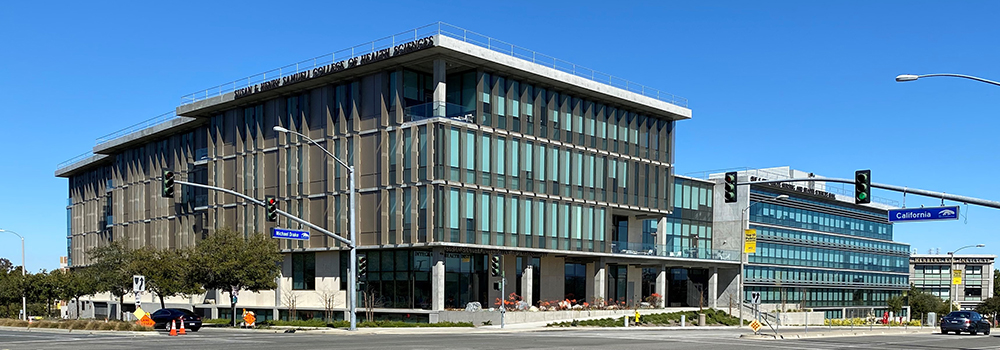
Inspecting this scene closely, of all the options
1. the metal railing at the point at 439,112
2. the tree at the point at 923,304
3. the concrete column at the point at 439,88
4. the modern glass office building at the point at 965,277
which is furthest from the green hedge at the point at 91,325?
the modern glass office building at the point at 965,277

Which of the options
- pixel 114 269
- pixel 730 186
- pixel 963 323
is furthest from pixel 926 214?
pixel 114 269

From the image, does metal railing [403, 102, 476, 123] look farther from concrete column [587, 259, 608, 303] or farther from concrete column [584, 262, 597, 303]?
concrete column [584, 262, 597, 303]

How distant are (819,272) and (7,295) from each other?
73279 mm

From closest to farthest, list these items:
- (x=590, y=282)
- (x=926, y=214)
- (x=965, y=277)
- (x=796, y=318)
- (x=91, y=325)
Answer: (x=926, y=214), (x=91, y=325), (x=590, y=282), (x=796, y=318), (x=965, y=277)

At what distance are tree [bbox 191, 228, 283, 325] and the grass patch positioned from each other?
16563 millimetres

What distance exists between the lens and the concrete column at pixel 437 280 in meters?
56.0

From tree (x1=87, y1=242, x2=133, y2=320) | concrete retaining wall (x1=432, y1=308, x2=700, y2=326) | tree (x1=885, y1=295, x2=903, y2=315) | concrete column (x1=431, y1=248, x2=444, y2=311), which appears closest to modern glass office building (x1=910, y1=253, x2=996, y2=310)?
tree (x1=885, y1=295, x2=903, y2=315)

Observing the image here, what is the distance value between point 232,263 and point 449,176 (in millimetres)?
12869

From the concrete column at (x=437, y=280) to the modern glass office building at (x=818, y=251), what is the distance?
35.3 meters

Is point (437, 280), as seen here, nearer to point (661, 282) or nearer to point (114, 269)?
point (661, 282)

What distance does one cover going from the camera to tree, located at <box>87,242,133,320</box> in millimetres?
66938

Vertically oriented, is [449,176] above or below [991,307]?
above

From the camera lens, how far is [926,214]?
110 feet

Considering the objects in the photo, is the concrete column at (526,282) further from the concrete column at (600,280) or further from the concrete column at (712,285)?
the concrete column at (712,285)
